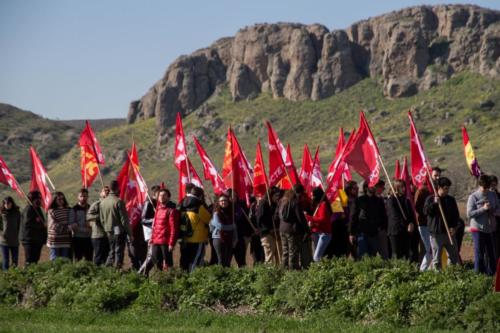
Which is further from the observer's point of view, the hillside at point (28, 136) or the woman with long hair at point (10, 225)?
the hillside at point (28, 136)

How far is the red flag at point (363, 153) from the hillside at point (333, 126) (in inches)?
2106

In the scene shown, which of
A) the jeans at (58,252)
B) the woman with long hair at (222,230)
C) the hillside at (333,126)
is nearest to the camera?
the woman with long hair at (222,230)

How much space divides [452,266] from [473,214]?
2758 millimetres

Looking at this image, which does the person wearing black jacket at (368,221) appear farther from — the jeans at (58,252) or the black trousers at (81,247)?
the jeans at (58,252)

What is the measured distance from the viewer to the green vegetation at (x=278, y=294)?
1117 cm

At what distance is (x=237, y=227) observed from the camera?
18.3 meters

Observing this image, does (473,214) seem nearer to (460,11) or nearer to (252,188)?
(252,188)

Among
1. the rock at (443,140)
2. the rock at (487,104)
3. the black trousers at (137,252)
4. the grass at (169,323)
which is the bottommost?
the grass at (169,323)

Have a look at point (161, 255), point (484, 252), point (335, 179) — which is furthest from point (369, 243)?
point (161, 255)

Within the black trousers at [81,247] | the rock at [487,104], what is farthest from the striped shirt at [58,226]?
the rock at [487,104]

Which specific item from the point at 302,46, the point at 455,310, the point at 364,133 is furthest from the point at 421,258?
the point at 302,46

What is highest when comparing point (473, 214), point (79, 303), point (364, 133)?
point (364, 133)

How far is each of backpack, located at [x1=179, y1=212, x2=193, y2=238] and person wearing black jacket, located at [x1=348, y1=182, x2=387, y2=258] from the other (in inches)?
105

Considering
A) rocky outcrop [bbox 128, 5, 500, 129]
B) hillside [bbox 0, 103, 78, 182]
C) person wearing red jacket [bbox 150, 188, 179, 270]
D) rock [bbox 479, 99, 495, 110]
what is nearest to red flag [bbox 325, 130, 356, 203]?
person wearing red jacket [bbox 150, 188, 179, 270]
